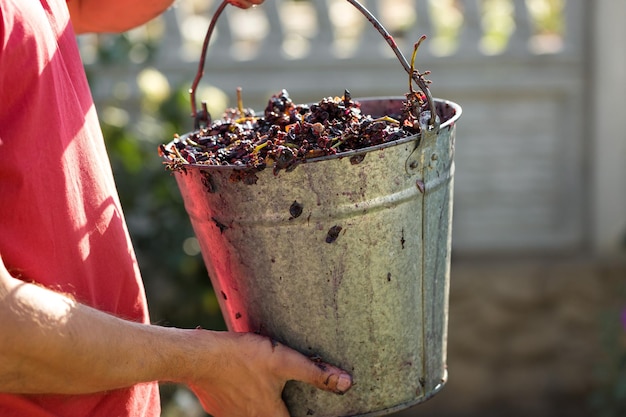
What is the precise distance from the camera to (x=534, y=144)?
4.04 metres

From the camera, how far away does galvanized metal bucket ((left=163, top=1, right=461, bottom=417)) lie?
133 centimetres

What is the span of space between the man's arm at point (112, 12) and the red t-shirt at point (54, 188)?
34cm

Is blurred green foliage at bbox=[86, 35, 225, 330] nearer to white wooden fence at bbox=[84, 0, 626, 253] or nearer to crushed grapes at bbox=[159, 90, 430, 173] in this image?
white wooden fence at bbox=[84, 0, 626, 253]

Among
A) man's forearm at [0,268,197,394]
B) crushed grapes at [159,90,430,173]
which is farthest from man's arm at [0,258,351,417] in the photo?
crushed grapes at [159,90,430,173]

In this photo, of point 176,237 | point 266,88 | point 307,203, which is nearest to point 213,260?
point 307,203

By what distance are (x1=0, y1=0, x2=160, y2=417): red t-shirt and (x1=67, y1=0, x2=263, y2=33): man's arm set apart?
0.34 metres

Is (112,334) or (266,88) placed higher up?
(112,334)

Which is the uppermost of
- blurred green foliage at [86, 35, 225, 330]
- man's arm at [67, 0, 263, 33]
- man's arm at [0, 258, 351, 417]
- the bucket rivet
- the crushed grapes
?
man's arm at [67, 0, 263, 33]

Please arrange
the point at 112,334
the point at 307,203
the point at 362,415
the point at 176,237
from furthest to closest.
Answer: the point at 176,237 < the point at 362,415 < the point at 307,203 < the point at 112,334

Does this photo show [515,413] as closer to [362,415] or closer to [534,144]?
[534,144]

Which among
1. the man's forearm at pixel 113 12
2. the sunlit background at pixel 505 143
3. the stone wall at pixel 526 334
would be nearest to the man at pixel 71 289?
the man's forearm at pixel 113 12

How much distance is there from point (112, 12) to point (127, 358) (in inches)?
31.0

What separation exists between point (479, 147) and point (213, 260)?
108 inches

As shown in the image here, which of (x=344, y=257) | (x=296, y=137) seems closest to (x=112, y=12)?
(x=296, y=137)
